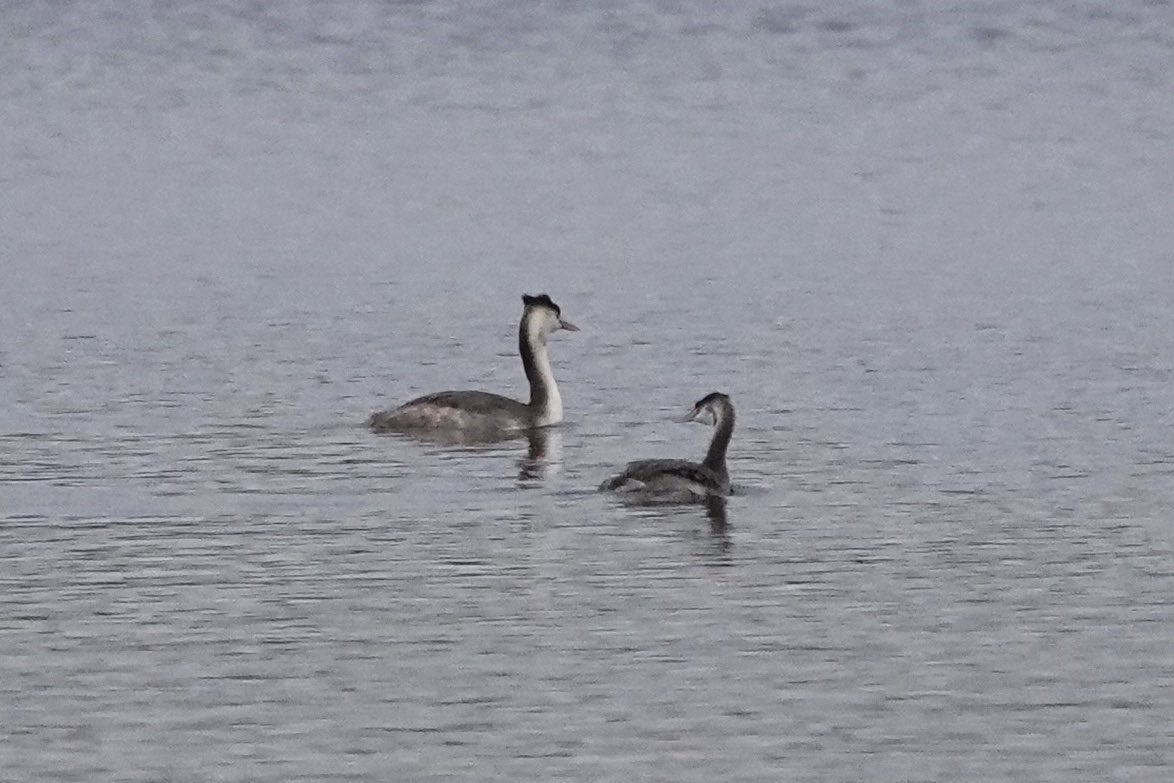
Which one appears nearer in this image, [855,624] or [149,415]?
[855,624]

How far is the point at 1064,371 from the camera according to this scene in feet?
77.5

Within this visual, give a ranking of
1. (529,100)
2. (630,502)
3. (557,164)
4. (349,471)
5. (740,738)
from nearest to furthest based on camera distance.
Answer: (740,738), (630,502), (349,471), (557,164), (529,100)

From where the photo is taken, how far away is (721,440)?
787 inches

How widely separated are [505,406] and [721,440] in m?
3.16

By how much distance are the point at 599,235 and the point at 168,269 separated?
4.69 metres

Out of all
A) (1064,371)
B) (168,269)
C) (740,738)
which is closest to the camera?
(740,738)

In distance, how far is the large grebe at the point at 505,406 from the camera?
2177cm

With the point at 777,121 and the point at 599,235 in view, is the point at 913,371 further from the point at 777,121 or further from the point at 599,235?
the point at 777,121

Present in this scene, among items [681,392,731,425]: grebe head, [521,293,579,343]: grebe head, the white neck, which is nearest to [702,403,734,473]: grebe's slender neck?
[681,392,731,425]: grebe head

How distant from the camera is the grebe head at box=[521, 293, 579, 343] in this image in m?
24.2

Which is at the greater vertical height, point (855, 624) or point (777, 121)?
point (777, 121)

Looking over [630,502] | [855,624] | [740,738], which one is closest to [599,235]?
[630,502]

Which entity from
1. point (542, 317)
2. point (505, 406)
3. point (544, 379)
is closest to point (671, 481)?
point (505, 406)

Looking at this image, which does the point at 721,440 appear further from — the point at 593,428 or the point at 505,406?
the point at 505,406
